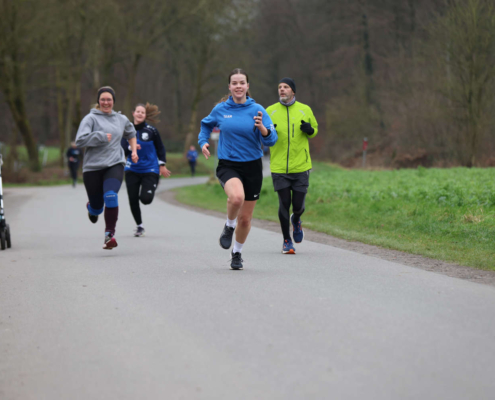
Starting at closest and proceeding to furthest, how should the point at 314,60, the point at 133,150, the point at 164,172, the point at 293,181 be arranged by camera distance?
the point at 293,181
the point at 133,150
the point at 164,172
the point at 314,60

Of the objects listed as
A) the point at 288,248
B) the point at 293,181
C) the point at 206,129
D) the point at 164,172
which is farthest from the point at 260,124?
the point at 164,172

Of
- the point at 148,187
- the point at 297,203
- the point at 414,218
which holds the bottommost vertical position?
the point at 414,218

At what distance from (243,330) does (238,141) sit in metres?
2.80

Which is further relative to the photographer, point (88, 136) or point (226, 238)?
point (88, 136)

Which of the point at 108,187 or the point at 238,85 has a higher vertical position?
the point at 238,85

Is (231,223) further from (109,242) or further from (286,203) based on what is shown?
(109,242)

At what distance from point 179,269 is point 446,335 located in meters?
3.59

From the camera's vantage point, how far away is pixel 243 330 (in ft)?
15.3

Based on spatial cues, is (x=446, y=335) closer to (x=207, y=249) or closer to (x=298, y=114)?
(x=298, y=114)

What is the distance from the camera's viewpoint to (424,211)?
12.2m

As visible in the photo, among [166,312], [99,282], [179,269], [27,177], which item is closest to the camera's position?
[166,312]

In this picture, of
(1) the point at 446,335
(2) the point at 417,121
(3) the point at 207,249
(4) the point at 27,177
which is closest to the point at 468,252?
(3) the point at 207,249

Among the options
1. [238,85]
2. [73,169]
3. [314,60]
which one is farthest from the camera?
[314,60]

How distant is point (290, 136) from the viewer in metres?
8.53
